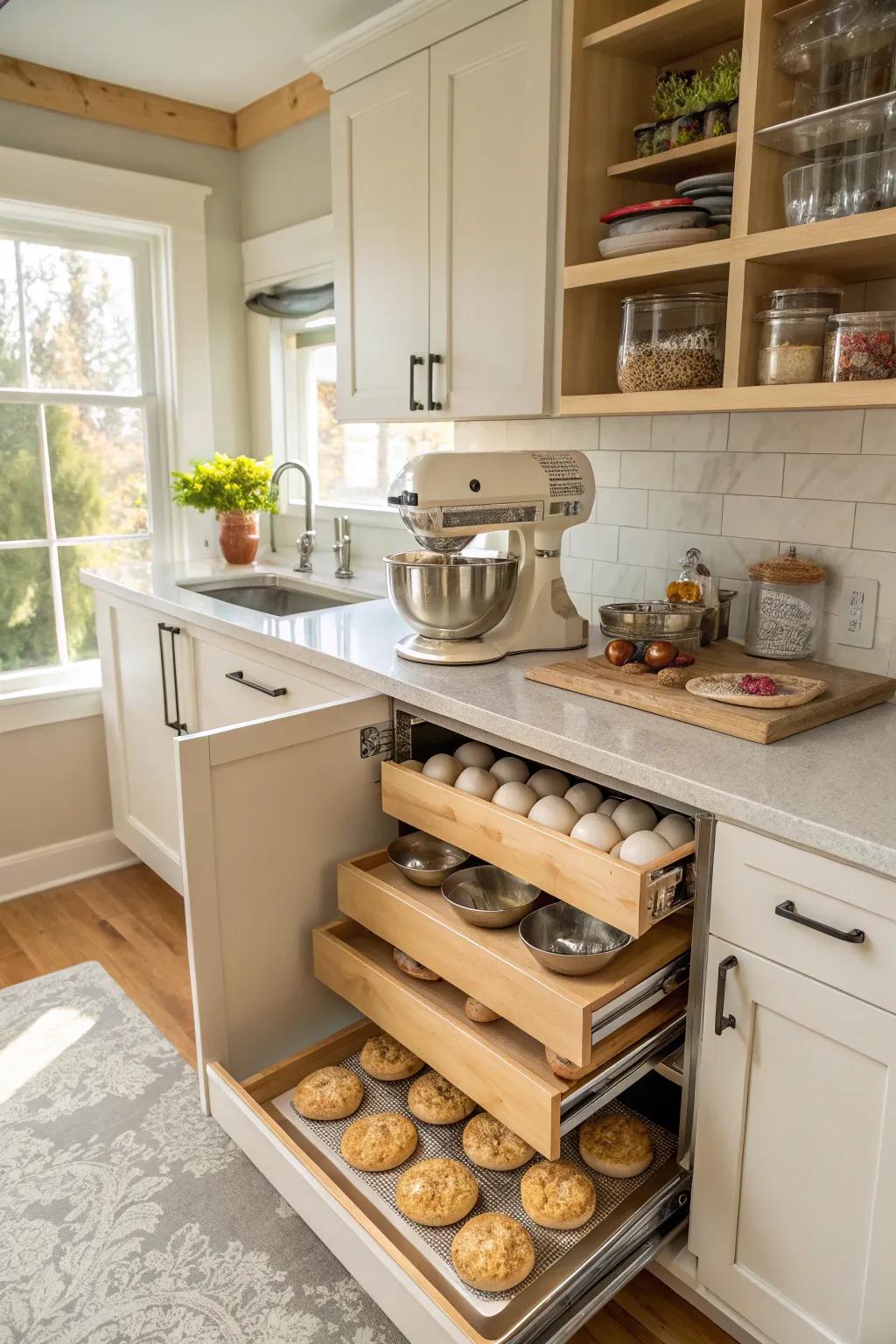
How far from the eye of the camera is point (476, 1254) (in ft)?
4.38

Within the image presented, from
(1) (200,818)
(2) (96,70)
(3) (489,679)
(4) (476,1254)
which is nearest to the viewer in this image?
(4) (476,1254)

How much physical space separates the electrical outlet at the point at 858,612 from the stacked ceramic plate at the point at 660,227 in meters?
0.69

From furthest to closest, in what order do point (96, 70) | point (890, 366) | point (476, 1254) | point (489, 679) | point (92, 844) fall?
point (92, 844) < point (96, 70) < point (489, 679) < point (890, 366) < point (476, 1254)

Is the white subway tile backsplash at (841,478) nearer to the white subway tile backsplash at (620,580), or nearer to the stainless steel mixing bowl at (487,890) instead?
the white subway tile backsplash at (620,580)

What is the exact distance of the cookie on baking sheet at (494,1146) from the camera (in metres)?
1.55

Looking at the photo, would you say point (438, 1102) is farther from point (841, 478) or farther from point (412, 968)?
point (841, 478)

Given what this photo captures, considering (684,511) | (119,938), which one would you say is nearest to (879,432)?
(684,511)

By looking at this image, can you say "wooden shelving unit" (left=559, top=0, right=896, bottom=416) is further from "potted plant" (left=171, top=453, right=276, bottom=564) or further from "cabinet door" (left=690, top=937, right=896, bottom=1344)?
"potted plant" (left=171, top=453, right=276, bottom=564)

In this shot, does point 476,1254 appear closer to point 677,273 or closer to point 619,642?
point 619,642

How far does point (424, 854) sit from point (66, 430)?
6.83 feet

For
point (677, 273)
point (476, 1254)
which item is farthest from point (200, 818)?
point (677, 273)

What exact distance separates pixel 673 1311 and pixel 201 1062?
0.92m

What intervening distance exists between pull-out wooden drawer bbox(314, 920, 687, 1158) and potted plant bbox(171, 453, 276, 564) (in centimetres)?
168

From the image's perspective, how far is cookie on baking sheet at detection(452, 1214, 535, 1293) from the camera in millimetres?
1313
